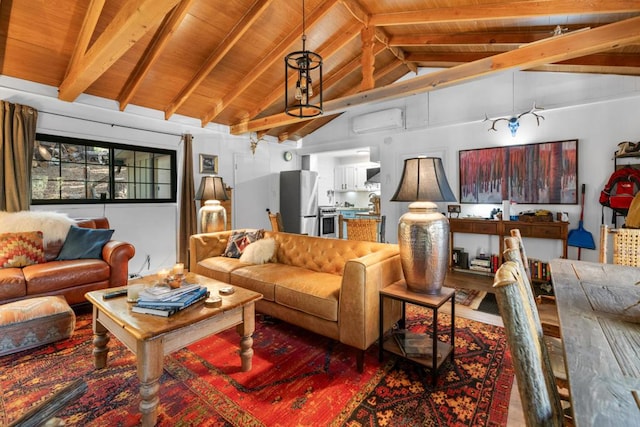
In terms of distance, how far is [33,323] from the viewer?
221 cm

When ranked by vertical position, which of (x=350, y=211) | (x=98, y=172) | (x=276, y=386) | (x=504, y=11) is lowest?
(x=276, y=386)

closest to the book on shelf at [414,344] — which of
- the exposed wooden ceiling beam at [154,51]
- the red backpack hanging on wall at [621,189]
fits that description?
the red backpack hanging on wall at [621,189]

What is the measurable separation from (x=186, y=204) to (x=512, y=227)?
514 cm

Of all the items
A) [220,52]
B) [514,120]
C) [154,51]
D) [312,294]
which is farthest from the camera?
[514,120]

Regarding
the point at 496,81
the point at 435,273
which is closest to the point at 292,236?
the point at 435,273

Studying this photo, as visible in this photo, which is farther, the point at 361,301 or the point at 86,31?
the point at 86,31

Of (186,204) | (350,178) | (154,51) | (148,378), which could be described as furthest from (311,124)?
(148,378)

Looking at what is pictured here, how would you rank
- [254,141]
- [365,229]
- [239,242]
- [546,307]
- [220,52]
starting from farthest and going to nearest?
1. [254,141]
2. [365,229]
3. [220,52]
4. [239,242]
5. [546,307]

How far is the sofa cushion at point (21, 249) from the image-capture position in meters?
2.93

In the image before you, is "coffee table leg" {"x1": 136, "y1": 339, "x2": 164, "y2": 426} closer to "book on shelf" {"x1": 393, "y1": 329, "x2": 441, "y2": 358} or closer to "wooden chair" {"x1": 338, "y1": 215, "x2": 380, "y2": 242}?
"book on shelf" {"x1": 393, "y1": 329, "x2": 441, "y2": 358}

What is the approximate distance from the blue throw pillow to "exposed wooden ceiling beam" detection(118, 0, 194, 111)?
1.94m

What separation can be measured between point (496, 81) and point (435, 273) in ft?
13.3

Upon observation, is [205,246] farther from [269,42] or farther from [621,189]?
[621,189]

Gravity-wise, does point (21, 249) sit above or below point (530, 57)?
below
